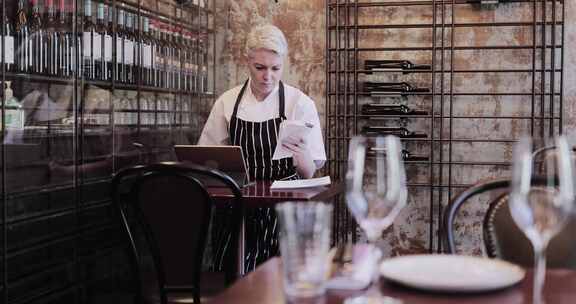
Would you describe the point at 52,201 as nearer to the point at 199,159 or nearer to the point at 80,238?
the point at 80,238

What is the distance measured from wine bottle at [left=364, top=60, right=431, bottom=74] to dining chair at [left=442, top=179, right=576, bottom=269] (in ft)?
11.6

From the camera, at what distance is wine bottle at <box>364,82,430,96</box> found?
208 inches

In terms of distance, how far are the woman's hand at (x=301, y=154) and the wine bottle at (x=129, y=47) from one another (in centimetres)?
107

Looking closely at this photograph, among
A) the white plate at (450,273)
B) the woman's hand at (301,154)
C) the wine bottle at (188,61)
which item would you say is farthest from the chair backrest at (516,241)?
the wine bottle at (188,61)

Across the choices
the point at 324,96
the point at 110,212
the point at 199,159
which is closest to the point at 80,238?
the point at 110,212

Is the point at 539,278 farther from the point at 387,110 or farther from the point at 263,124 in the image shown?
the point at 387,110

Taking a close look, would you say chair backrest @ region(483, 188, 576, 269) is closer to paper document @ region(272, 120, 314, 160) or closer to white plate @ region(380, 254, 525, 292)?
white plate @ region(380, 254, 525, 292)

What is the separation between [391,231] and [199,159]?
2.70m

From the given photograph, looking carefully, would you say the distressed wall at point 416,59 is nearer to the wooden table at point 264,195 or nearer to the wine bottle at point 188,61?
the wine bottle at point 188,61

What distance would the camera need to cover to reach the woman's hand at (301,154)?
10.9ft

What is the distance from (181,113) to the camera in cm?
470

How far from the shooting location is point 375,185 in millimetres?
1174

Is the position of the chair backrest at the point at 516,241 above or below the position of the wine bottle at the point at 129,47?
below

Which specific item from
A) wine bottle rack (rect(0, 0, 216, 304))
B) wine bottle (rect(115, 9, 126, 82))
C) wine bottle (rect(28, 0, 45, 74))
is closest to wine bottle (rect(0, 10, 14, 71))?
wine bottle rack (rect(0, 0, 216, 304))
